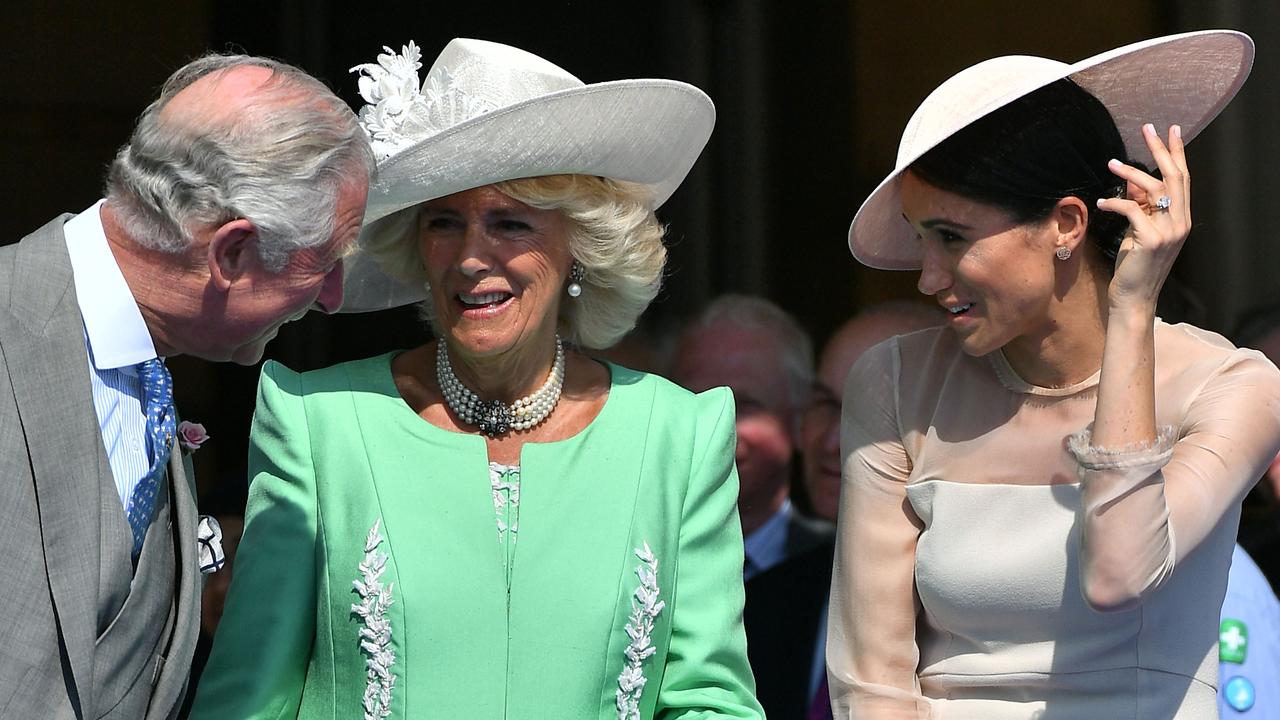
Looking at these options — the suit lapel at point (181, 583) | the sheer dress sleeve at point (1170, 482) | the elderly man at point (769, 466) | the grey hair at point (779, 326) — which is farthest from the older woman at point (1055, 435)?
the grey hair at point (779, 326)

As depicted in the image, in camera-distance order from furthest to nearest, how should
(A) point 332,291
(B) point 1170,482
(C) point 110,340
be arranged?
(B) point 1170,482, (A) point 332,291, (C) point 110,340

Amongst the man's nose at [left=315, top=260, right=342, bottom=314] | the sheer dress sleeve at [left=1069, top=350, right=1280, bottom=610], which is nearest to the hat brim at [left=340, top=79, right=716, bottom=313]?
the man's nose at [left=315, top=260, right=342, bottom=314]

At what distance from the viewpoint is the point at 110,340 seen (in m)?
2.48

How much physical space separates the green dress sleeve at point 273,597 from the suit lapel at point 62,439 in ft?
1.93

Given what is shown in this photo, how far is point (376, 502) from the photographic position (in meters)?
3.07

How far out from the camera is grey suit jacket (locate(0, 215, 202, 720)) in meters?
2.33

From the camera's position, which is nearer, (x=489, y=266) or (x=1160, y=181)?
(x=1160, y=181)

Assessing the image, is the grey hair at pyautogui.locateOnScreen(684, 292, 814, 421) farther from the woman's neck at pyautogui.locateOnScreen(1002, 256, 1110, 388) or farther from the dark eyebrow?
the dark eyebrow

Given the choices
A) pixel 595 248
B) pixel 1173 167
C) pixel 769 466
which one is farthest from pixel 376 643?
pixel 769 466

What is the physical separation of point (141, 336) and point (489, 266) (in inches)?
31.0

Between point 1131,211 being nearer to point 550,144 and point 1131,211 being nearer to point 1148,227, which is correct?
point 1148,227

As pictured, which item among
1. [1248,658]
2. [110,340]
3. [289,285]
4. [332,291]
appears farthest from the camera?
[1248,658]

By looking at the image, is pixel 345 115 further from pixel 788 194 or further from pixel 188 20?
pixel 788 194

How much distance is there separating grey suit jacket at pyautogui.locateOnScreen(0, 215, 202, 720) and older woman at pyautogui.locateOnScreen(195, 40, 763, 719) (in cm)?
63
